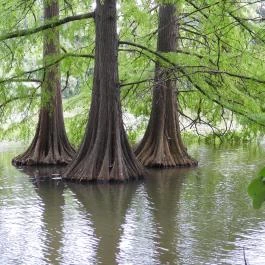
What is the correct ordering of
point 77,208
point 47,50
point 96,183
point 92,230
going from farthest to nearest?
1. point 47,50
2. point 96,183
3. point 77,208
4. point 92,230

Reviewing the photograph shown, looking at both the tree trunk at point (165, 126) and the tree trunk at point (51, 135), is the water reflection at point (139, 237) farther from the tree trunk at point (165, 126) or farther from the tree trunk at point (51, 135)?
the tree trunk at point (51, 135)

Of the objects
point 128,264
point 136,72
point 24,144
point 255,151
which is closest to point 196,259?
point 128,264

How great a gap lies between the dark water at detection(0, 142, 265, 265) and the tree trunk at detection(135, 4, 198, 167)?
1003 millimetres

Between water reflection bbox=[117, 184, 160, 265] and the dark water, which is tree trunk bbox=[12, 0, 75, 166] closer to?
the dark water

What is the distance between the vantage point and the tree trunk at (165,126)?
12.0 meters

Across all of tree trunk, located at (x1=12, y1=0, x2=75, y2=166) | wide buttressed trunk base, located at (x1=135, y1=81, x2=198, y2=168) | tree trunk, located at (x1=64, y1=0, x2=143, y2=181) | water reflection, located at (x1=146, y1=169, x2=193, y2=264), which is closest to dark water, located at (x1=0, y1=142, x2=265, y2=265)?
water reflection, located at (x1=146, y1=169, x2=193, y2=264)

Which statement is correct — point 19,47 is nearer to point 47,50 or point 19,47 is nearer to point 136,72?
point 47,50

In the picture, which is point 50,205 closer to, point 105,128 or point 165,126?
point 105,128

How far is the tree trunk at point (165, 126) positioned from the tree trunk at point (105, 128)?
A: 1.63m

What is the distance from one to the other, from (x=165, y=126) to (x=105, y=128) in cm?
254

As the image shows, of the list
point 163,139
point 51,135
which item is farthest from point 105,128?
point 51,135

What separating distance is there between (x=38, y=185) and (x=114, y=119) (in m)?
1.78

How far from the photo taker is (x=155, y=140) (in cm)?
1214

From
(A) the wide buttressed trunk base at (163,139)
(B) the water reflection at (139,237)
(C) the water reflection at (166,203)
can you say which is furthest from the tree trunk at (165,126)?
(B) the water reflection at (139,237)
